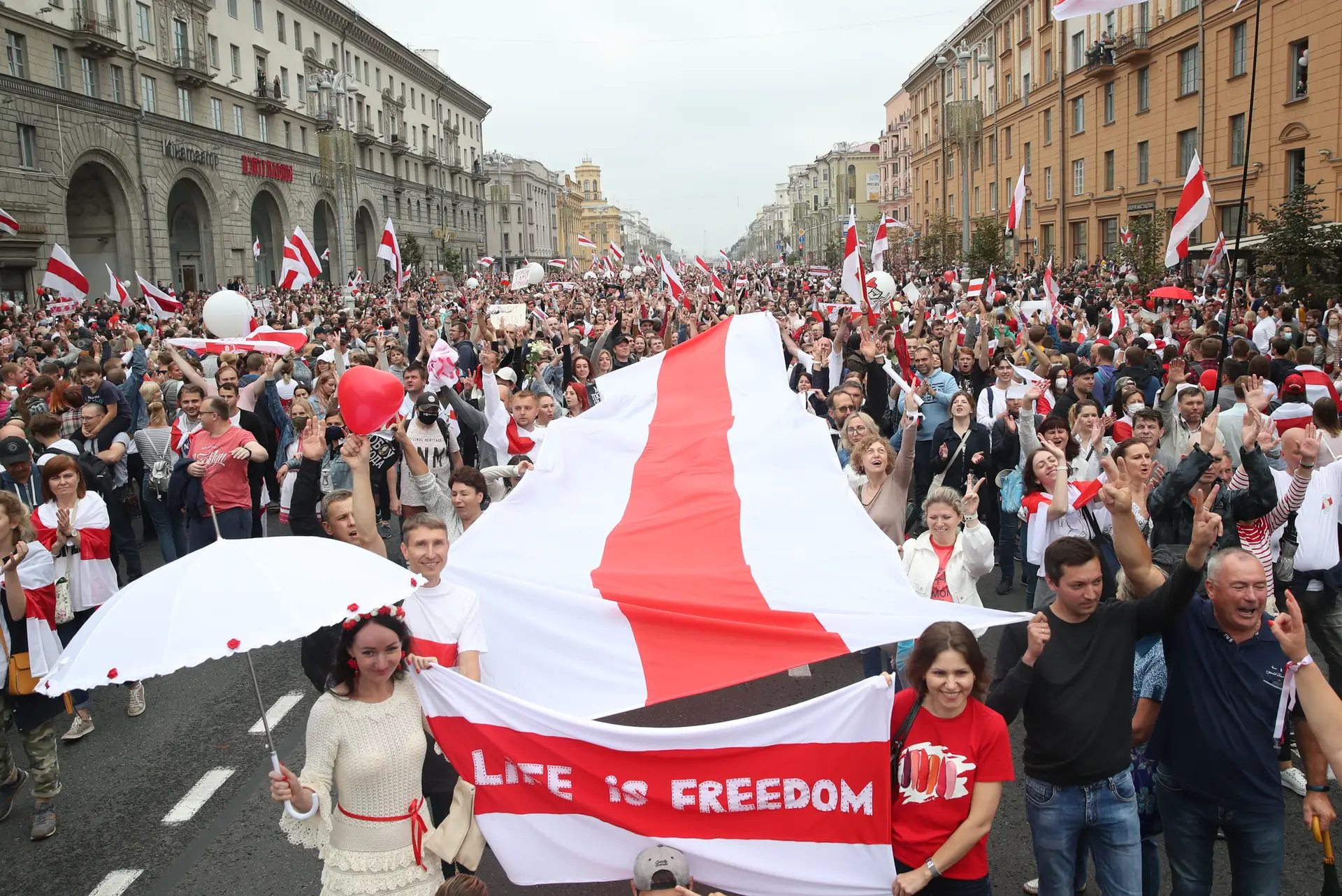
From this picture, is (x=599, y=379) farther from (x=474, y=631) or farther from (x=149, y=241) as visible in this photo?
(x=149, y=241)

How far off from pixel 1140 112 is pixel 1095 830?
3907cm

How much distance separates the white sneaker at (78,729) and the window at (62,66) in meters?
35.1

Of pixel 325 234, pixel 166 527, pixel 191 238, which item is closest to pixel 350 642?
pixel 166 527

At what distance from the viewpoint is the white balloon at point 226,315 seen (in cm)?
1145

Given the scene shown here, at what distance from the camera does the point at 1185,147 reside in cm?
3381

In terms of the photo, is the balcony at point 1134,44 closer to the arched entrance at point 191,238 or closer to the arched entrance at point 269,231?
the arched entrance at point 191,238

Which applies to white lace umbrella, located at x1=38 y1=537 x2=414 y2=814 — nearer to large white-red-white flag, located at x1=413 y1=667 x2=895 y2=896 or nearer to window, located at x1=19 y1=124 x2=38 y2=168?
large white-red-white flag, located at x1=413 y1=667 x2=895 y2=896

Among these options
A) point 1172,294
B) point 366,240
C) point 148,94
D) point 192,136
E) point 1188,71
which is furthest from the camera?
point 366,240

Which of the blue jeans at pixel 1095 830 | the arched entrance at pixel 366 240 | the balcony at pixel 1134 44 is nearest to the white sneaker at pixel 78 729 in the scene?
the blue jeans at pixel 1095 830

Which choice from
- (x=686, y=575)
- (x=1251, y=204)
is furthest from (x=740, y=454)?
(x=1251, y=204)

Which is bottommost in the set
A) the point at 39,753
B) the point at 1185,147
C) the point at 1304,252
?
the point at 39,753

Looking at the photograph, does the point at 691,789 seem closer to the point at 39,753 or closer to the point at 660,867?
the point at 660,867

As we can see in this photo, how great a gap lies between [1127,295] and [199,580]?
24.4 meters

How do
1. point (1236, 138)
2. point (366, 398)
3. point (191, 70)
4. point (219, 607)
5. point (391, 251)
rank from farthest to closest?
point (191, 70) < point (1236, 138) < point (391, 251) < point (366, 398) < point (219, 607)
